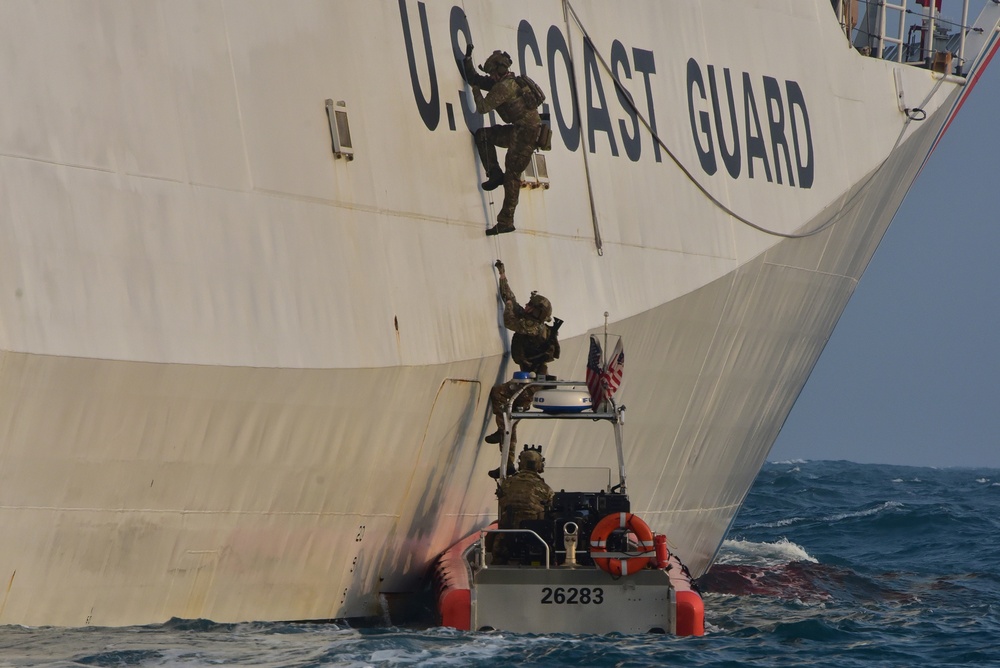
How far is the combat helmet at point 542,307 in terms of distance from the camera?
12516mm

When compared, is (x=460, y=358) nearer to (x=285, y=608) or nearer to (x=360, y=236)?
(x=360, y=236)

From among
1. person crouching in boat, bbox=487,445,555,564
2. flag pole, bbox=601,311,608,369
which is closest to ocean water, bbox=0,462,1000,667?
person crouching in boat, bbox=487,445,555,564

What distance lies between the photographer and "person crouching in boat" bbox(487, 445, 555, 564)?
37.4ft

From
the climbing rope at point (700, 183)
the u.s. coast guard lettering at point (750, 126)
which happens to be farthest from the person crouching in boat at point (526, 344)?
the u.s. coast guard lettering at point (750, 126)

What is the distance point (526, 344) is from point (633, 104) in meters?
3.65

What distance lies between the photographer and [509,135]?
42.1 ft

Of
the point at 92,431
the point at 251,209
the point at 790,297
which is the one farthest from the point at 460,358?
the point at 790,297

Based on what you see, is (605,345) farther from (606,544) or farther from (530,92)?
(606,544)

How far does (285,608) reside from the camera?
11.4m

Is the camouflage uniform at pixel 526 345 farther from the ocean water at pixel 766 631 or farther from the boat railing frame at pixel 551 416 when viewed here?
the ocean water at pixel 766 631

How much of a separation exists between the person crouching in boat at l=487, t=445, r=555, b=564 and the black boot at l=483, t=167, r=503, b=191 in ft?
9.22

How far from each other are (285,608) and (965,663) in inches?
221

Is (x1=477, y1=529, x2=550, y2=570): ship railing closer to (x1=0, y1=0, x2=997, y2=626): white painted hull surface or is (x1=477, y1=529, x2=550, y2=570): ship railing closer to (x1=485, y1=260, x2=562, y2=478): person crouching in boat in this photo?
(x1=0, y1=0, x2=997, y2=626): white painted hull surface

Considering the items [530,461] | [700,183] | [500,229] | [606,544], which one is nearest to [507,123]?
[500,229]
